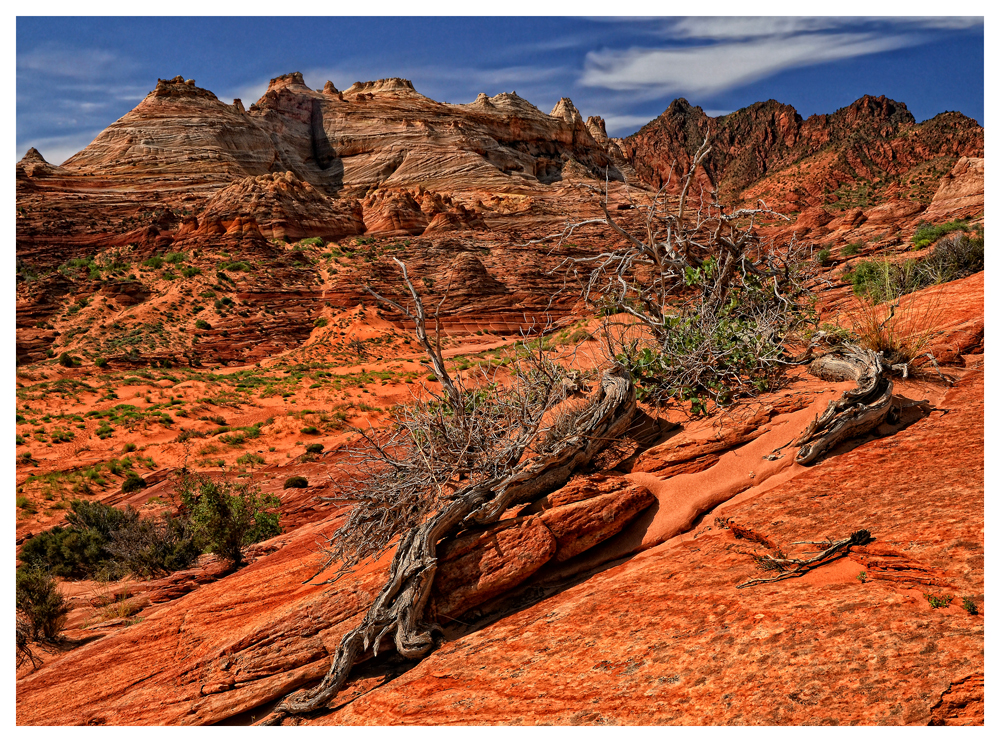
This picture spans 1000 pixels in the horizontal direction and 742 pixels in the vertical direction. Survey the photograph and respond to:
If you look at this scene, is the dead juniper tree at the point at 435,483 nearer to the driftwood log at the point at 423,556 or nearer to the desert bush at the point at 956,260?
the driftwood log at the point at 423,556

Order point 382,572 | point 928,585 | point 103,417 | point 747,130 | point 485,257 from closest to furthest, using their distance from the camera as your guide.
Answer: point 928,585, point 382,572, point 103,417, point 485,257, point 747,130

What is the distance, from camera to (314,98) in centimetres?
7388

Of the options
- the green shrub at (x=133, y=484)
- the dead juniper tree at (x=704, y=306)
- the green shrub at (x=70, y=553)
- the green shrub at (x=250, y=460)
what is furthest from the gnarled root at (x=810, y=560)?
the green shrub at (x=133, y=484)

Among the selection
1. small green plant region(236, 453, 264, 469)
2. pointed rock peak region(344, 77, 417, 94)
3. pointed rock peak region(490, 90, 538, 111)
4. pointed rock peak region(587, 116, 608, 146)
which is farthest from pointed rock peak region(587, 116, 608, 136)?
small green plant region(236, 453, 264, 469)

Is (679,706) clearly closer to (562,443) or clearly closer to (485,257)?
(562,443)

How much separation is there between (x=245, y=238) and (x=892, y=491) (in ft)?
140

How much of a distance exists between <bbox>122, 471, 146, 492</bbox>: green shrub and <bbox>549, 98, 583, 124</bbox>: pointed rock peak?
79.7 meters

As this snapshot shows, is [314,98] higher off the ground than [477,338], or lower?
higher

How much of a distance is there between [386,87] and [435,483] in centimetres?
8467

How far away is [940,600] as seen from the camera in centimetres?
296

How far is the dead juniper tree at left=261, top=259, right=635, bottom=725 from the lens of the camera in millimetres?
3967

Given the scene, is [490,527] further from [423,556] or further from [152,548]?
[152,548]

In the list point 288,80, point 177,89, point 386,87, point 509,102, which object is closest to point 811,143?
point 509,102

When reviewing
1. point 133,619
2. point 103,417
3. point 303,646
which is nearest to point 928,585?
point 303,646
